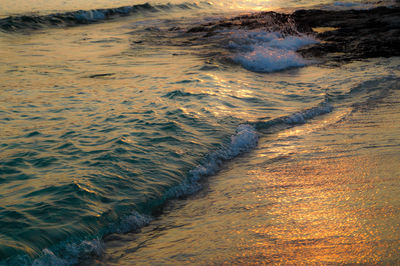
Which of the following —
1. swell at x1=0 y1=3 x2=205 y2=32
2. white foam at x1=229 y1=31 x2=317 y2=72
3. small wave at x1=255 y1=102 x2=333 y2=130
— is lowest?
small wave at x1=255 y1=102 x2=333 y2=130

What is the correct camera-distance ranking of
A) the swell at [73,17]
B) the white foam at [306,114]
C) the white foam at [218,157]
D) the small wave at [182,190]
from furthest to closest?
the swell at [73,17], the white foam at [306,114], the white foam at [218,157], the small wave at [182,190]

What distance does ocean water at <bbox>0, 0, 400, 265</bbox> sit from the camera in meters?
3.12

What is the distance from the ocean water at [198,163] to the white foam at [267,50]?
1.23ft

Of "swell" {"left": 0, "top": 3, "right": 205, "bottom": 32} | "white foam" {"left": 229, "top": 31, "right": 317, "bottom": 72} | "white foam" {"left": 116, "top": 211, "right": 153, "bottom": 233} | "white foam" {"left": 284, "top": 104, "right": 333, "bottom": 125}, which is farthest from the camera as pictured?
"swell" {"left": 0, "top": 3, "right": 205, "bottom": 32}

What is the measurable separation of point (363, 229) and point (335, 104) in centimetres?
452

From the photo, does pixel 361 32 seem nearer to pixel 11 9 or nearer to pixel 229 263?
pixel 229 263

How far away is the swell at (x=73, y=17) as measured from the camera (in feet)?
61.3

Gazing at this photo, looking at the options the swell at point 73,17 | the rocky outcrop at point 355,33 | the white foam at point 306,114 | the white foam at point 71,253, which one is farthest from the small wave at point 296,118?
the swell at point 73,17

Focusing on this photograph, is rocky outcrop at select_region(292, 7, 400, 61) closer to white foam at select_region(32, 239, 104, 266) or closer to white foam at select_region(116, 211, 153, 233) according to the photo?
white foam at select_region(116, 211, 153, 233)

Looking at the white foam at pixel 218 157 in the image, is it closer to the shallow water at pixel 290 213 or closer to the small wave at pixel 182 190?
the small wave at pixel 182 190

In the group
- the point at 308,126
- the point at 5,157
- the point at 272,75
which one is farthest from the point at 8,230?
the point at 272,75

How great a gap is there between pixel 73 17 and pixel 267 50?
13798 millimetres

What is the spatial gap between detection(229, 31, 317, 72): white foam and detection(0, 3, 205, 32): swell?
1043 centimetres

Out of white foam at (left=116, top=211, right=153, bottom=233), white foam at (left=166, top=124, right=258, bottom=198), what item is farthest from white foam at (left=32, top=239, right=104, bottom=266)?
white foam at (left=166, top=124, right=258, bottom=198)
